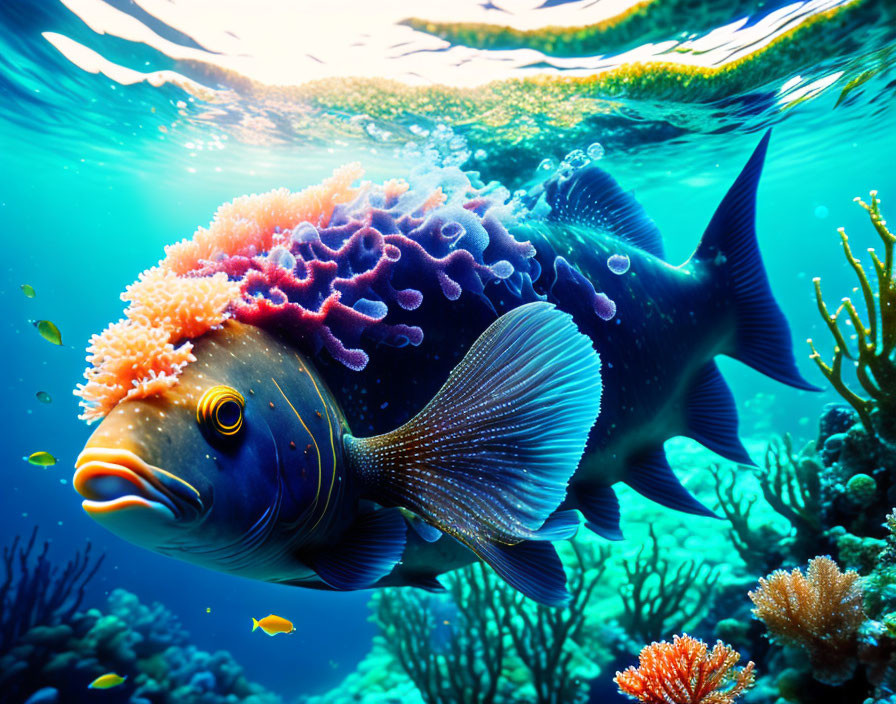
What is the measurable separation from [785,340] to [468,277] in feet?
6.67

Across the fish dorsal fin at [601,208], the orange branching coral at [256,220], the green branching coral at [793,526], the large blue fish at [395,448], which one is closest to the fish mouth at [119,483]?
the large blue fish at [395,448]

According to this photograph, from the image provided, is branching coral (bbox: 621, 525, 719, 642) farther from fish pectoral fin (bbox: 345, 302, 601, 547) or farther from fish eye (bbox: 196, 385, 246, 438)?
fish eye (bbox: 196, 385, 246, 438)

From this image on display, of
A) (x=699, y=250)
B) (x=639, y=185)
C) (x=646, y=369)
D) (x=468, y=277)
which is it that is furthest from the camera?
(x=639, y=185)

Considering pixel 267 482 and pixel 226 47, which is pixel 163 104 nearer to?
pixel 226 47

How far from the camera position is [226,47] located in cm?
905

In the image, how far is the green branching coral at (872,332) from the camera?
3.93 m

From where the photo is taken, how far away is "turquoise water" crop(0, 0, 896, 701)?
10.5 metres

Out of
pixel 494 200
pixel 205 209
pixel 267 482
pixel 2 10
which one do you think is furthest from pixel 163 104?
pixel 205 209

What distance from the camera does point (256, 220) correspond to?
5.99 ft

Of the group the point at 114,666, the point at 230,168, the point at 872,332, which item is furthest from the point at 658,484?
the point at 230,168

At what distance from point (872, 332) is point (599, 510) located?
11.9 feet

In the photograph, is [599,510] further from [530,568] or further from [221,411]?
[221,411]

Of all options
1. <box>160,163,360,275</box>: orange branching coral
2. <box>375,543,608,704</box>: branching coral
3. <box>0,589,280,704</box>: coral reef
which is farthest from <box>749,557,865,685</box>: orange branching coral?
<box>0,589,280,704</box>: coral reef

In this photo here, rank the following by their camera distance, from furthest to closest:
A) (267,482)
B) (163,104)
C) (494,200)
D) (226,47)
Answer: (163,104) → (226,47) → (494,200) → (267,482)
